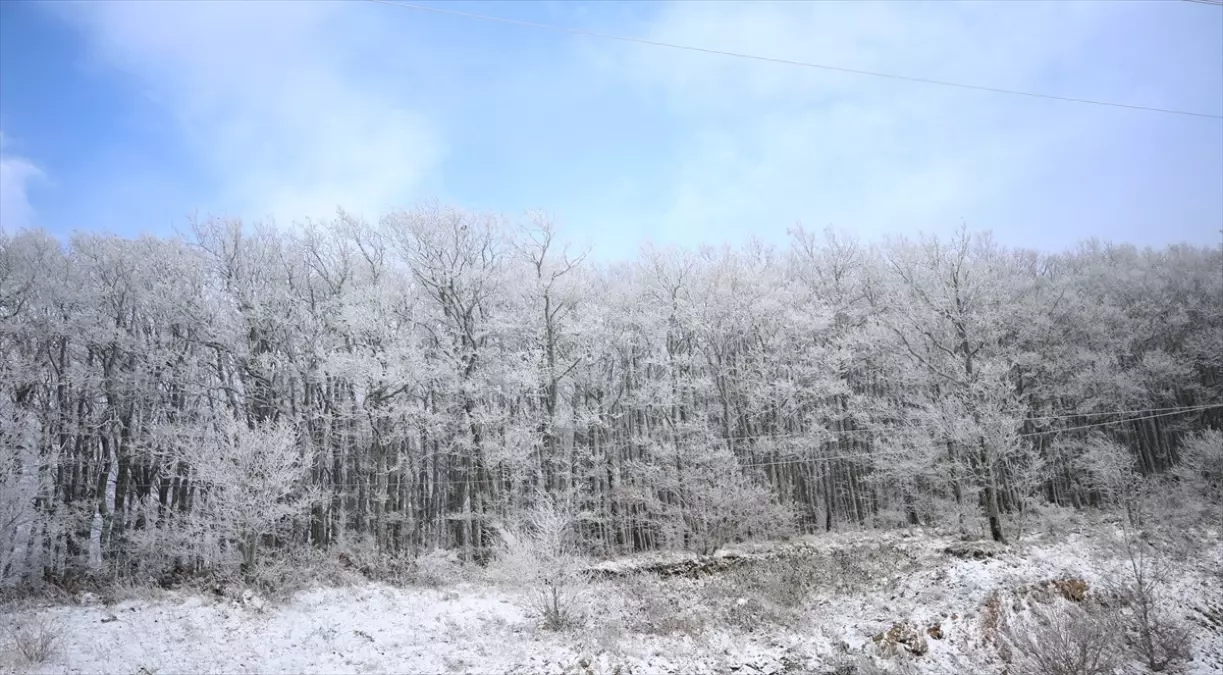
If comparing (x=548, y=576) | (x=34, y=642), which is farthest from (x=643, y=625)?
(x=34, y=642)

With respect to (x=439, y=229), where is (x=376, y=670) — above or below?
below

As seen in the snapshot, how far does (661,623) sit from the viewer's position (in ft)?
46.6

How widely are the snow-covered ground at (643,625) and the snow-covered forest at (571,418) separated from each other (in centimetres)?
18

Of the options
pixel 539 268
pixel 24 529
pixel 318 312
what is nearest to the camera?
pixel 24 529

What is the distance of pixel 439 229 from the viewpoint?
968 inches

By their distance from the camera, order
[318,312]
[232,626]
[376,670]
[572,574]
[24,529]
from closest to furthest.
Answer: [376,670], [232,626], [572,574], [24,529], [318,312]

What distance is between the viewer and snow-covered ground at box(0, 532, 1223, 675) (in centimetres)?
1195

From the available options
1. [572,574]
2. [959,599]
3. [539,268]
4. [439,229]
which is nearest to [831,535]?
[959,599]

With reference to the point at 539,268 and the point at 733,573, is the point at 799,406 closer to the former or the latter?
the point at 733,573

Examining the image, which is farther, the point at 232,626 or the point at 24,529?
the point at 24,529

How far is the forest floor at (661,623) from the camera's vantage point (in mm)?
11938

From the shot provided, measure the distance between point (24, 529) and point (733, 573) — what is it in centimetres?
1954

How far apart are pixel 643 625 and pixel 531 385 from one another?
10.9 metres

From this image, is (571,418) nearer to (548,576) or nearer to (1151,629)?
(548,576)
